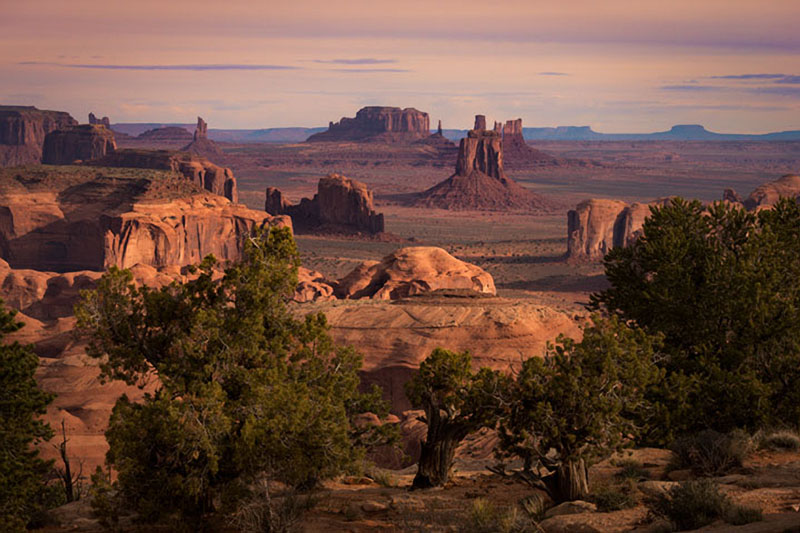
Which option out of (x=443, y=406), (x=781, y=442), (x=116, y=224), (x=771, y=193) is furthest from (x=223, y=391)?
(x=771, y=193)

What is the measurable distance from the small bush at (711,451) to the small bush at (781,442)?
0.84 meters

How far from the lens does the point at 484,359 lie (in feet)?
148

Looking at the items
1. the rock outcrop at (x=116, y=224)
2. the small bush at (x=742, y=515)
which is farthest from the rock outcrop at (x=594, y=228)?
the small bush at (x=742, y=515)

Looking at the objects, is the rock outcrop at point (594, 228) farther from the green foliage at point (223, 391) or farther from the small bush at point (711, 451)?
the green foliage at point (223, 391)

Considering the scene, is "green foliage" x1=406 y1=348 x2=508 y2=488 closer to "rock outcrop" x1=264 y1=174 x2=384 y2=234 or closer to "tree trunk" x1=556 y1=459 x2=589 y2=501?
"tree trunk" x1=556 y1=459 x2=589 y2=501

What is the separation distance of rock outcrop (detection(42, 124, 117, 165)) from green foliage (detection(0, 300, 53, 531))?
18222 centimetres

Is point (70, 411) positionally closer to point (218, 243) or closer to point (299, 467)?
point (299, 467)

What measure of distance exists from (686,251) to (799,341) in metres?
4.16

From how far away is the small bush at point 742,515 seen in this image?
13828mm

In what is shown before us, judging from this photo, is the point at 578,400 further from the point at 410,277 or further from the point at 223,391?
the point at 410,277

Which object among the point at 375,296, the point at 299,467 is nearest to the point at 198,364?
the point at 299,467

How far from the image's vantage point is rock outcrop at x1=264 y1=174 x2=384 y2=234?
5704 inches

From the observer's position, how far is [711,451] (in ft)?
62.8


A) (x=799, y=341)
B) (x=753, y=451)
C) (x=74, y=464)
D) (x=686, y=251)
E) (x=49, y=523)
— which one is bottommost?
(x=74, y=464)
